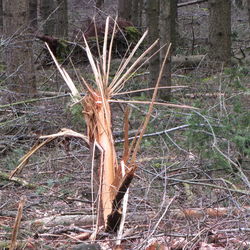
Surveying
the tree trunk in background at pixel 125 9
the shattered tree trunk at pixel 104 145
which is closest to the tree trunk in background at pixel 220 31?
the tree trunk in background at pixel 125 9

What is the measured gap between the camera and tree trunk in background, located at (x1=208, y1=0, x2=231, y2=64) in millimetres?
13180

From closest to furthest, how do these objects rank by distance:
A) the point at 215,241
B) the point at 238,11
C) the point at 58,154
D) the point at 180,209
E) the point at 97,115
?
the point at 215,241 < the point at 180,209 < the point at 97,115 < the point at 58,154 < the point at 238,11

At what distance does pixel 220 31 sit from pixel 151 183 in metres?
8.67

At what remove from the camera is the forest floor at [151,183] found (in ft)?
13.1

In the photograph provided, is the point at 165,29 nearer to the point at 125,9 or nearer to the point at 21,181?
the point at 21,181

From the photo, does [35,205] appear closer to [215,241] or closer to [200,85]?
[215,241]

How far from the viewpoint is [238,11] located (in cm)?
2425

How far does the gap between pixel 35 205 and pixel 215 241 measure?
77.6 inches

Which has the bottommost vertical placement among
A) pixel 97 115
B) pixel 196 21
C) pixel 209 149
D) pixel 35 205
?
pixel 35 205

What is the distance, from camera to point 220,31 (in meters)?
13.3

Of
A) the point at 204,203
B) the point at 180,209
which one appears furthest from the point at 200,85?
the point at 180,209

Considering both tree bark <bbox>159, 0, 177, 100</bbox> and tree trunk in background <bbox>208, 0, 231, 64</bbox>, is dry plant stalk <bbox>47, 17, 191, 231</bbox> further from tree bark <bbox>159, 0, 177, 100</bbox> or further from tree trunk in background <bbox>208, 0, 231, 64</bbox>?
tree trunk in background <bbox>208, 0, 231, 64</bbox>

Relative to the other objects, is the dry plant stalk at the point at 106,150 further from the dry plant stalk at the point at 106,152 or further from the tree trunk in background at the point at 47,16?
the tree trunk in background at the point at 47,16

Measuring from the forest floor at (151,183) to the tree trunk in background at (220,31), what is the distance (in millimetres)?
3114
